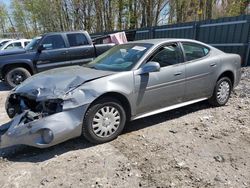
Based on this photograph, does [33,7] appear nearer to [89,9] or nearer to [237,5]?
[89,9]

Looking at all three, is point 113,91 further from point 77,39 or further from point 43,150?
point 77,39

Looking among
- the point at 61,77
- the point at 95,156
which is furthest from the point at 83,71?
the point at 95,156

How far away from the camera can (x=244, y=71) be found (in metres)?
7.95

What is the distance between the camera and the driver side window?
4.48 metres

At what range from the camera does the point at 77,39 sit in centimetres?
895

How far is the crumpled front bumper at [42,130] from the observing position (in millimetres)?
3416

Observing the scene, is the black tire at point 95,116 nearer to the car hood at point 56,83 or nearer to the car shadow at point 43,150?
the car shadow at point 43,150

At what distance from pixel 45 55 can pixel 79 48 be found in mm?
1151

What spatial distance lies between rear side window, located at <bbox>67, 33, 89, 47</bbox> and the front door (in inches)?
194

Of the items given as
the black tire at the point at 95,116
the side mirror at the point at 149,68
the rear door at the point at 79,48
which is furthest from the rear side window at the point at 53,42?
the black tire at the point at 95,116

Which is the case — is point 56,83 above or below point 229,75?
above

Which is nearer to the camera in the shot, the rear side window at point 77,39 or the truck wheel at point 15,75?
the truck wheel at point 15,75

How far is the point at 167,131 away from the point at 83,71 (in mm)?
1726

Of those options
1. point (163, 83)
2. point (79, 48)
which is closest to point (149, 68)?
point (163, 83)
